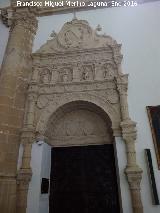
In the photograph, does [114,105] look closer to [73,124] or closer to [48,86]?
[73,124]

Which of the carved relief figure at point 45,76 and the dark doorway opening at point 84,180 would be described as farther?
the carved relief figure at point 45,76

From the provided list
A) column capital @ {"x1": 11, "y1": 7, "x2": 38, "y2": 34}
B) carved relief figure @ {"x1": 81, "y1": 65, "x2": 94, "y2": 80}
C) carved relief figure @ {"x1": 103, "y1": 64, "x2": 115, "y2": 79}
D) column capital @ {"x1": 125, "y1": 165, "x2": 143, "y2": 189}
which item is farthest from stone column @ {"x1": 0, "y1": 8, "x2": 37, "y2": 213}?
column capital @ {"x1": 125, "y1": 165, "x2": 143, "y2": 189}

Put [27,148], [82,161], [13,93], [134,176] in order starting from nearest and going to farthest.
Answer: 1. [134,176]
2. [27,148]
3. [82,161]
4. [13,93]

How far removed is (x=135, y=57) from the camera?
4785 mm

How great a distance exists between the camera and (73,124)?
15.5 feet

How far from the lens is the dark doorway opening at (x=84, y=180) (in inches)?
158

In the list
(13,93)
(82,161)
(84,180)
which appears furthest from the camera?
(13,93)

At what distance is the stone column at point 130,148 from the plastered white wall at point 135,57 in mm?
120

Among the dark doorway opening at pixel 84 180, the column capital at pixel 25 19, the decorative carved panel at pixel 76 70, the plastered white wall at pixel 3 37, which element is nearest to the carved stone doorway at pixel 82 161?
the dark doorway opening at pixel 84 180

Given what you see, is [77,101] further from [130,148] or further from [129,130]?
[130,148]

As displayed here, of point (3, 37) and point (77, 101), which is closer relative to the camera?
point (77, 101)

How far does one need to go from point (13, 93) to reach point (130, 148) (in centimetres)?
303

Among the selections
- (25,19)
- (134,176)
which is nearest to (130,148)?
(134,176)

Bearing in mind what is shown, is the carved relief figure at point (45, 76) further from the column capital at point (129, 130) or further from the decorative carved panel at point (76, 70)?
the column capital at point (129, 130)
